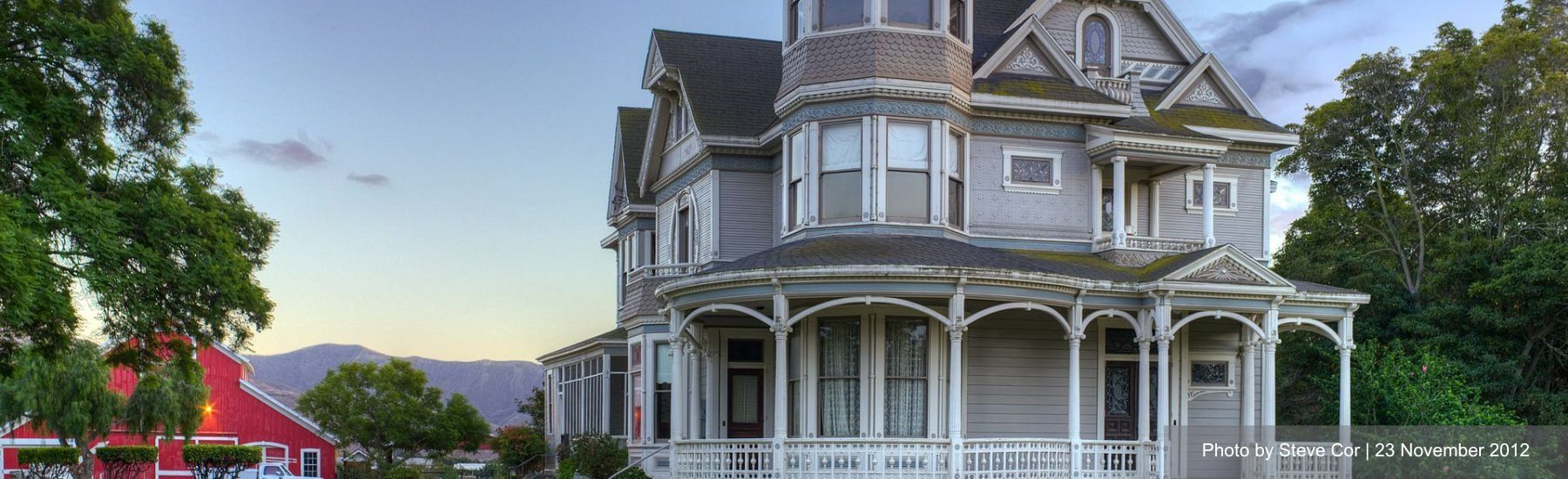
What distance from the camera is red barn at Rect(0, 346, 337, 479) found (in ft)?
149

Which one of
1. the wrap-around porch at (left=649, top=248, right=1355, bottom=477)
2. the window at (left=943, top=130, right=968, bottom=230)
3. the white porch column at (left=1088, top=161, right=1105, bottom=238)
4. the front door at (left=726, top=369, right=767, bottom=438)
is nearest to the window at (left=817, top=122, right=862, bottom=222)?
the window at (left=943, top=130, right=968, bottom=230)

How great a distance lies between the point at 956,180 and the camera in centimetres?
2481

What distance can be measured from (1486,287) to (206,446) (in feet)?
102

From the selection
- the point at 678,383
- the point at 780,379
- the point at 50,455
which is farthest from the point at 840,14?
the point at 50,455

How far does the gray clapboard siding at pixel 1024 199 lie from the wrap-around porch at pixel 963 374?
1541 mm

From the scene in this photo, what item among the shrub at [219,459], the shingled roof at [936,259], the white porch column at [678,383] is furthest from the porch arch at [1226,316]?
the shrub at [219,459]

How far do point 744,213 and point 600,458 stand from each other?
17.9 feet

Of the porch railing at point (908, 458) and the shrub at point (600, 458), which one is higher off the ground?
the porch railing at point (908, 458)

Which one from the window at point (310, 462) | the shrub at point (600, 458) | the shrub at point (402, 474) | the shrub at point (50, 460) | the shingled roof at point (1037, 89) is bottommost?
the window at point (310, 462)

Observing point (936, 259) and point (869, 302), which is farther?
point (936, 259)

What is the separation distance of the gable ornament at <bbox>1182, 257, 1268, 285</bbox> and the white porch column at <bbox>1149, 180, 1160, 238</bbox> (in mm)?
3330

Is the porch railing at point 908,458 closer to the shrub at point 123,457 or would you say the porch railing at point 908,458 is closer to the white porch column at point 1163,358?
the white porch column at point 1163,358

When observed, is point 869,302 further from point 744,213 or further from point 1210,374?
point 1210,374

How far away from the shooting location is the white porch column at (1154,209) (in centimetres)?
2666
